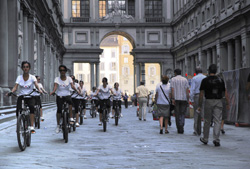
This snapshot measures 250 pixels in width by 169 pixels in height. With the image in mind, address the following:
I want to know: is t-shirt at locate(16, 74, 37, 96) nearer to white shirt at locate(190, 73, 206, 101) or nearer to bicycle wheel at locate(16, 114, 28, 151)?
bicycle wheel at locate(16, 114, 28, 151)

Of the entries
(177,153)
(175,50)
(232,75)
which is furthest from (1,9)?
(175,50)

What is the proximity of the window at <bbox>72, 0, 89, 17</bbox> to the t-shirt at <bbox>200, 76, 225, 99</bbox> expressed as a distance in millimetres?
46983

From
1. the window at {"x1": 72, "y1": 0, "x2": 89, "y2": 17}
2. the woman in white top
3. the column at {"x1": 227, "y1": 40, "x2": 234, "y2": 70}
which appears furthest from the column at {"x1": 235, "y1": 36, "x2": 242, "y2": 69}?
the window at {"x1": 72, "y1": 0, "x2": 89, "y2": 17}

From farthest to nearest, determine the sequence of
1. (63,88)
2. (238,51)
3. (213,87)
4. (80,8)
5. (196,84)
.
Answer: (80,8)
(238,51)
(196,84)
(63,88)
(213,87)

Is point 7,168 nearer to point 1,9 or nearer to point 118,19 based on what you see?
point 1,9

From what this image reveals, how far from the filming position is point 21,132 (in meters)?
8.84

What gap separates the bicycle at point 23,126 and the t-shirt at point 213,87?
3.96 metres

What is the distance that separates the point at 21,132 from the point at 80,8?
158ft

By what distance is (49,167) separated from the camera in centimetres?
681

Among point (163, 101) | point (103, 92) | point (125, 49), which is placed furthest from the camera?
point (125, 49)

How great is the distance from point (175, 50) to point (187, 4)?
6.91 metres

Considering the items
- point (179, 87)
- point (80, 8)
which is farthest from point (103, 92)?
point (80, 8)

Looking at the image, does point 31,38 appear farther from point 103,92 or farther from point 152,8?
point 152,8

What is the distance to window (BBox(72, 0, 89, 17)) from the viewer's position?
5572 cm
